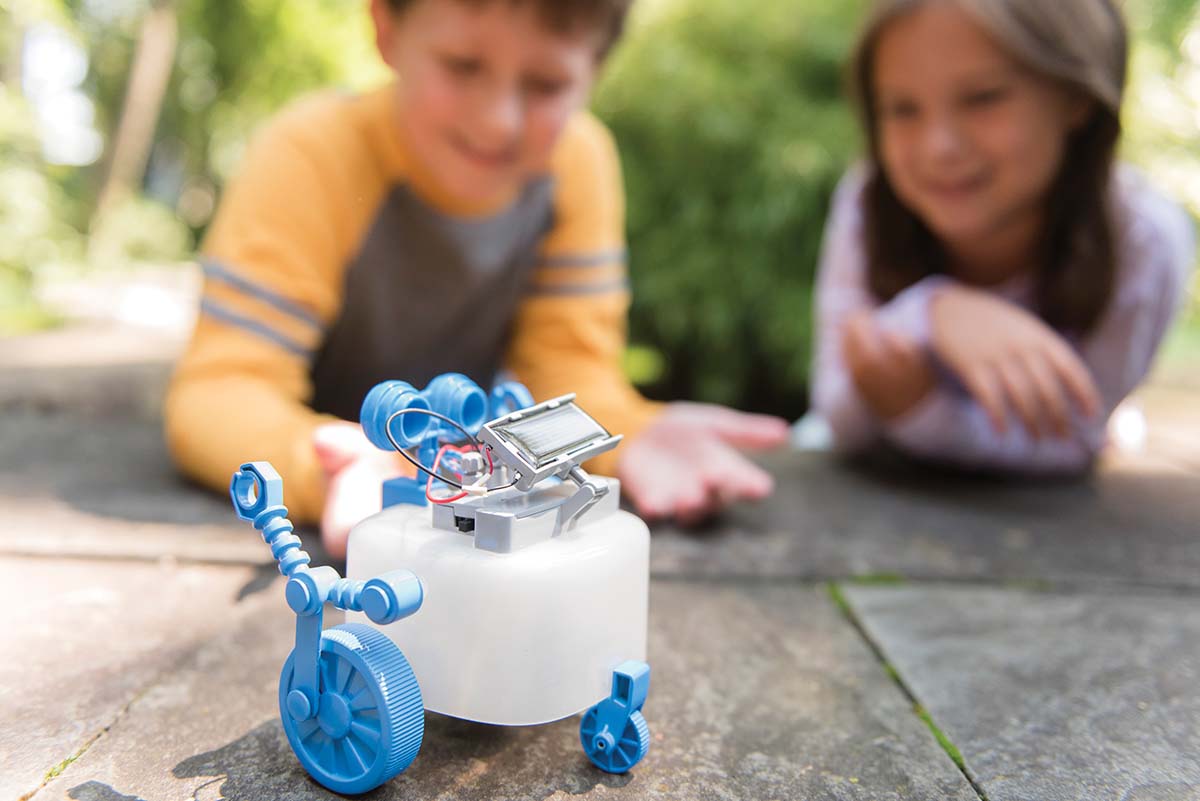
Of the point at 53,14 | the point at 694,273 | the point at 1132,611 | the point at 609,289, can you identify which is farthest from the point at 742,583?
the point at 53,14

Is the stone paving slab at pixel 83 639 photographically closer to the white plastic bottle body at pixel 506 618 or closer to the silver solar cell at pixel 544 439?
the white plastic bottle body at pixel 506 618

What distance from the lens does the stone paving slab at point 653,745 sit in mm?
566

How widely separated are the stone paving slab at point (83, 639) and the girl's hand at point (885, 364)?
0.87 m

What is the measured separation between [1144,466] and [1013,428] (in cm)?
31

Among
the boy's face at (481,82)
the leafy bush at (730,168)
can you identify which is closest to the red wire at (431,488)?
the boy's face at (481,82)

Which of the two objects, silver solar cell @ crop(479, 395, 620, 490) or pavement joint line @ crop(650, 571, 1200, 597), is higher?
silver solar cell @ crop(479, 395, 620, 490)

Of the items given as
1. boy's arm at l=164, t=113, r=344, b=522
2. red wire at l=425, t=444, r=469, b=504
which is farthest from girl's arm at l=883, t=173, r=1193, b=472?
red wire at l=425, t=444, r=469, b=504

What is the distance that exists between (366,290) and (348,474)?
575 mm

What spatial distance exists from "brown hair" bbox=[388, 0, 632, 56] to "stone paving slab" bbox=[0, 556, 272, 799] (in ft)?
2.32

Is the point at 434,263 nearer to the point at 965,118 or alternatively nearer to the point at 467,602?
the point at 965,118

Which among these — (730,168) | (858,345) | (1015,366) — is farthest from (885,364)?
(730,168)

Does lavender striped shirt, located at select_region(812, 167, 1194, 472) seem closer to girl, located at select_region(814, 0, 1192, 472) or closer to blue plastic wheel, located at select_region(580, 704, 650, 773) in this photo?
girl, located at select_region(814, 0, 1192, 472)

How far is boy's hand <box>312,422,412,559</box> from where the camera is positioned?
0.78m

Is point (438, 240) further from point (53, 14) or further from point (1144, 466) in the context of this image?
point (53, 14)
